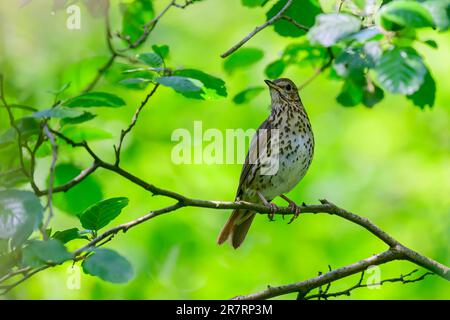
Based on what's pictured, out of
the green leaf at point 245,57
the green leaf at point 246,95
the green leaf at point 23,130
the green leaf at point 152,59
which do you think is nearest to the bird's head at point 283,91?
the green leaf at point 245,57

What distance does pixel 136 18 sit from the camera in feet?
16.7

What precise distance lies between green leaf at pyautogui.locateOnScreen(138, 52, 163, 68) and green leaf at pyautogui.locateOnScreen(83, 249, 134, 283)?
A: 1087 millimetres

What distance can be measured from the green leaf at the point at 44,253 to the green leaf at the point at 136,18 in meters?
2.59

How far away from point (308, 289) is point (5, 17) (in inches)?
267

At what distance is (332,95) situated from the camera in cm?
1005

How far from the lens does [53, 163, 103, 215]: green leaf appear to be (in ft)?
14.2

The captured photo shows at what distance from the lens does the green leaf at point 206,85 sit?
3.42 m

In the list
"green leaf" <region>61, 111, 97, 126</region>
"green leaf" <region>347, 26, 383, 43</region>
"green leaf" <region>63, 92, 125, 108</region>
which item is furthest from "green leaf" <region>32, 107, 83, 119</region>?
"green leaf" <region>347, 26, 383, 43</region>

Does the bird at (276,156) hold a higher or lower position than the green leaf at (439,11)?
higher

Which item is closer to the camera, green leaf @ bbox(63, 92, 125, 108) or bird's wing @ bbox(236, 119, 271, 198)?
green leaf @ bbox(63, 92, 125, 108)

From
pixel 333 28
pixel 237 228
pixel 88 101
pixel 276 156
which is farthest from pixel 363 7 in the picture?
pixel 237 228

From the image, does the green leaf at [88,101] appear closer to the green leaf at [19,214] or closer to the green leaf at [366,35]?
the green leaf at [19,214]

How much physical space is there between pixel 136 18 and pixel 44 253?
2778 mm

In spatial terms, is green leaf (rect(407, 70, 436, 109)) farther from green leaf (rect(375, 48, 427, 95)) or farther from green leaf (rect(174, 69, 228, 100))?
green leaf (rect(375, 48, 427, 95))
